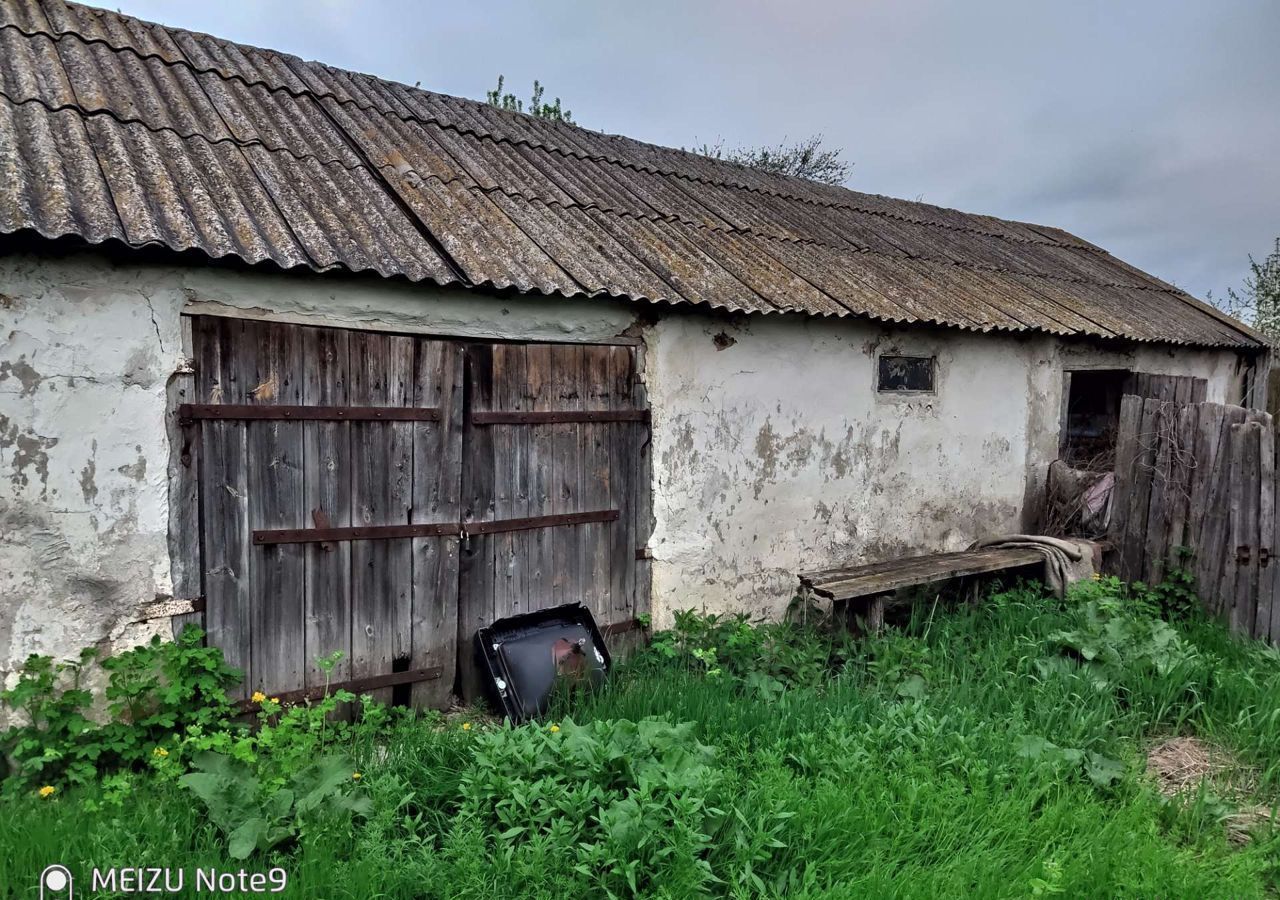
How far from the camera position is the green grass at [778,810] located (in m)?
2.77

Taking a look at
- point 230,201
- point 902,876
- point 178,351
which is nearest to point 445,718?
point 178,351

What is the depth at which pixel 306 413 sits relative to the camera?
4227mm

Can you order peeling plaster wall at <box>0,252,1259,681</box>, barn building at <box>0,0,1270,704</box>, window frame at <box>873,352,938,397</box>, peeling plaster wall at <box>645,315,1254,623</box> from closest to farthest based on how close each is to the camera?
1. peeling plaster wall at <box>0,252,1259,681</box>
2. barn building at <box>0,0,1270,704</box>
3. peeling plaster wall at <box>645,315,1254,623</box>
4. window frame at <box>873,352,938,397</box>

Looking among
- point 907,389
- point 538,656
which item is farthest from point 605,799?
point 907,389

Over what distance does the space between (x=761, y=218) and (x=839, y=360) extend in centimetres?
211

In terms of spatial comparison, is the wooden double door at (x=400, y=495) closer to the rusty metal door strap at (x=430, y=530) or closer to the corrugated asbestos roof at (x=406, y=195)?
the rusty metal door strap at (x=430, y=530)

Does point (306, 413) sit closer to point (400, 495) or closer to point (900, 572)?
point (400, 495)

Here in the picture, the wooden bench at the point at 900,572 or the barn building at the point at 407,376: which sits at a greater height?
the barn building at the point at 407,376

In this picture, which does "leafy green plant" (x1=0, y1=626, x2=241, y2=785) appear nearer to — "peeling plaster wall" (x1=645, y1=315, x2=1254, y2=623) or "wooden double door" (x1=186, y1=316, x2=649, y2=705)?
"wooden double door" (x1=186, y1=316, x2=649, y2=705)

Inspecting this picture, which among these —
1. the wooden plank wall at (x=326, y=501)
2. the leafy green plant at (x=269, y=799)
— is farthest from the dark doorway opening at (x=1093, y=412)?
the leafy green plant at (x=269, y=799)

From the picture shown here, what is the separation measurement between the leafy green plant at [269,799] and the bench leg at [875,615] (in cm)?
390

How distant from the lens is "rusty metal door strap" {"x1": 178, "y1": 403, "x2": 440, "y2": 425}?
3938 mm

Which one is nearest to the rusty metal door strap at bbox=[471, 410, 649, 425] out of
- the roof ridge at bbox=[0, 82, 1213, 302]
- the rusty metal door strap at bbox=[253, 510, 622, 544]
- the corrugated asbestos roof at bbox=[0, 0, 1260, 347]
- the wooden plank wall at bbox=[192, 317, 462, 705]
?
the wooden plank wall at bbox=[192, 317, 462, 705]

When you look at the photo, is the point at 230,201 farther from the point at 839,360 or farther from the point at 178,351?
the point at 839,360
